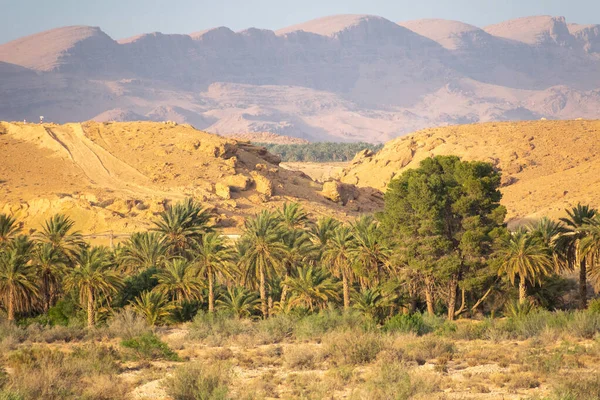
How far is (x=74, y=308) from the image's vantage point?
143 ft

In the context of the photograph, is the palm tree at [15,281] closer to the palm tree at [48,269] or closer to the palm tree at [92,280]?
the palm tree at [48,269]

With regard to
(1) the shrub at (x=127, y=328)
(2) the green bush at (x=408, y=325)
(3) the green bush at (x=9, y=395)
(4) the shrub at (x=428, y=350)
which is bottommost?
(2) the green bush at (x=408, y=325)

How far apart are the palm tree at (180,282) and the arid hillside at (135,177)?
2426cm

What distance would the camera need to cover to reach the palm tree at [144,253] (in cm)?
4872

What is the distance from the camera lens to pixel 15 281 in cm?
4259

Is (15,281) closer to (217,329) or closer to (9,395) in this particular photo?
(217,329)

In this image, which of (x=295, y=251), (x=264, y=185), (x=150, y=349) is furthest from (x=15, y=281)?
(x=264, y=185)

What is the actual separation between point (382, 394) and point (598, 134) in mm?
96581

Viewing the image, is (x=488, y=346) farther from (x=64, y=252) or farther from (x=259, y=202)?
(x=259, y=202)

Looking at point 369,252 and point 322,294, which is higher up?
point 369,252

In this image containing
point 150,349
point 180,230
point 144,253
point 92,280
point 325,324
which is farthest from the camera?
point 180,230

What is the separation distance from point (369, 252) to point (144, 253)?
41.7ft

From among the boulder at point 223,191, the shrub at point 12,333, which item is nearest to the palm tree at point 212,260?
the shrub at point 12,333

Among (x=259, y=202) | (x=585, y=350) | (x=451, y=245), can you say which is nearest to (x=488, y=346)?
(x=585, y=350)
